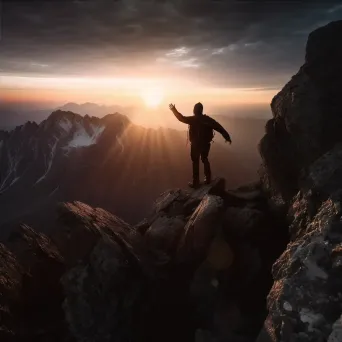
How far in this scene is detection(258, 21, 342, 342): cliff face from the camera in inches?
436

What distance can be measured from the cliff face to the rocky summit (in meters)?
0.08

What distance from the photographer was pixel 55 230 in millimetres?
19688

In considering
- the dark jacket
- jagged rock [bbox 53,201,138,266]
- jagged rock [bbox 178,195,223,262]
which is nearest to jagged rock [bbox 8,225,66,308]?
jagged rock [bbox 53,201,138,266]

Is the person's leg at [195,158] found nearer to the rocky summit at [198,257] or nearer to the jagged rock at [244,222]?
the rocky summit at [198,257]

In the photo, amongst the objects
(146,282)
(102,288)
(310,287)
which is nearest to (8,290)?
(102,288)

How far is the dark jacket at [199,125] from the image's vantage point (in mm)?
21953

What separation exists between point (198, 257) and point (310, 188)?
23.3 ft

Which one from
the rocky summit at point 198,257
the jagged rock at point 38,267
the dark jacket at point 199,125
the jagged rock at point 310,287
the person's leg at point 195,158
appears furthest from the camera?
the person's leg at point 195,158

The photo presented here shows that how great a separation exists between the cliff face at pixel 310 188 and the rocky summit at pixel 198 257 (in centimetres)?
8

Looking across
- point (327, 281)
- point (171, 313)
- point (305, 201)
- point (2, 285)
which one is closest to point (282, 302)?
point (327, 281)

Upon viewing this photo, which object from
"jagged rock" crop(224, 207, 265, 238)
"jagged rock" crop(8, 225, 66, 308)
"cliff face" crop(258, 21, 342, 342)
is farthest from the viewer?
"jagged rock" crop(224, 207, 265, 238)

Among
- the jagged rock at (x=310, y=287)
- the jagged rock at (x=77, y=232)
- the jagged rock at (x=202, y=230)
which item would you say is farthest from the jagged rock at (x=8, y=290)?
the jagged rock at (x=310, y=287)

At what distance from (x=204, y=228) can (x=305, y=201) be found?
215 inches

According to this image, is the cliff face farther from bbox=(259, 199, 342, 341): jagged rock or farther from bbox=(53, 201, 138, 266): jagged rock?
bbox=(53, 201, 138, 266): jagged rock
